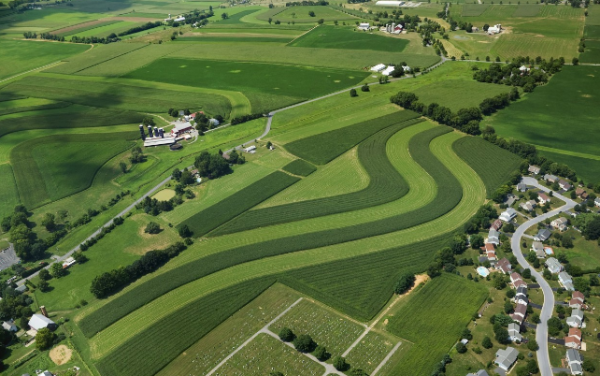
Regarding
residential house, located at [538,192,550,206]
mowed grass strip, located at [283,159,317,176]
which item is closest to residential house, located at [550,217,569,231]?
residential house, located at [538,192,550,206]

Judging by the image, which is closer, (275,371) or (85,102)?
(275,371)

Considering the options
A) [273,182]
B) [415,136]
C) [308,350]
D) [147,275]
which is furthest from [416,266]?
[415,136]

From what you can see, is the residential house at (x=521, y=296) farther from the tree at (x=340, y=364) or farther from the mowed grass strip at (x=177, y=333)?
the mowed grass strip at (x=177, y=333)

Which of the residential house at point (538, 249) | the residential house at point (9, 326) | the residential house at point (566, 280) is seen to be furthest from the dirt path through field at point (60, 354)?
the residential house at point (538, 249)

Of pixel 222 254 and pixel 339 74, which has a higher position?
pixel 339 74

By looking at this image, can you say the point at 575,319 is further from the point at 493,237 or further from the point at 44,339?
the point at 44,339

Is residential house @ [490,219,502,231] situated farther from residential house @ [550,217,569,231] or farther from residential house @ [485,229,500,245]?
residential house @ [550,217,569,231]

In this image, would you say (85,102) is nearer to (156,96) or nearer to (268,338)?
(156,96)
